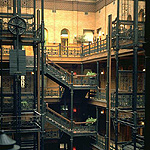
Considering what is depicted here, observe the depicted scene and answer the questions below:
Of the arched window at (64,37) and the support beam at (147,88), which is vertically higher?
the arched window at (64,37)

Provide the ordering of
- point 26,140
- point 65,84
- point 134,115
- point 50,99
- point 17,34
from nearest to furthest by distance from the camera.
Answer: point 17,34
point 134,115
point 26,140
point 65,84
point 50,99

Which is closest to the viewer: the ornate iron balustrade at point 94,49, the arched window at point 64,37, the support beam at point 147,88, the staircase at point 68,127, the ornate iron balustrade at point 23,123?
the support beam at point 147,88

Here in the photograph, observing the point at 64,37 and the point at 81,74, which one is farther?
the point at 64,37

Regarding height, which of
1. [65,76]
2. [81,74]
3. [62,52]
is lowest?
[65,76]

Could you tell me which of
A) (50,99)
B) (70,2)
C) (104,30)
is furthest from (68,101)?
(70,2)

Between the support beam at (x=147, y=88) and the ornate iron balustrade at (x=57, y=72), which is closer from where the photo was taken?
the support beam at (x=147, y=88)

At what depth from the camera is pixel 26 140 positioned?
1791cm

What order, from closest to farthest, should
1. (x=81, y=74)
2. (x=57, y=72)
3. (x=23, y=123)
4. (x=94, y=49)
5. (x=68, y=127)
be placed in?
(x=23, y=123) → (x=57, y=72) → (x=68, y=127) → (x=94, y=49) → (x=81, y=74)

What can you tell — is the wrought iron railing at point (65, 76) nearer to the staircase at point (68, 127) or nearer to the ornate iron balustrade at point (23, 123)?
the staircase at point (68, 127)

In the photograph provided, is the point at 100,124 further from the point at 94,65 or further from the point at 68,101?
the point at 94,65

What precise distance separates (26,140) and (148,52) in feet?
46.5

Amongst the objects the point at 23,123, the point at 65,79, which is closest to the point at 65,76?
the point at 65,79

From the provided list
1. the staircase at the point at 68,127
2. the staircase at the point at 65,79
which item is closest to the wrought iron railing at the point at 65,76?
the staircase at the point at 65,79

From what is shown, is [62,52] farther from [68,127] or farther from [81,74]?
[68,127]
